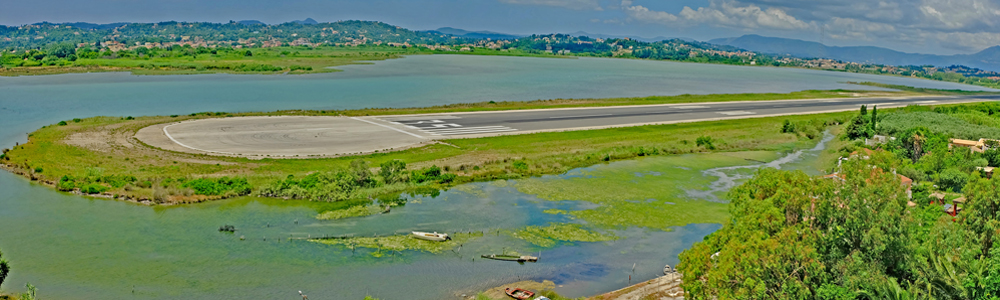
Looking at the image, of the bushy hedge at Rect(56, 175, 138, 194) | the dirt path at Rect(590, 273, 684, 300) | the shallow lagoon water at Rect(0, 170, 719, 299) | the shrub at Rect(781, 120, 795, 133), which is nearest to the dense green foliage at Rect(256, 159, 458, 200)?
the shallow lagoon water at Rect(0, 170, 719, 299)

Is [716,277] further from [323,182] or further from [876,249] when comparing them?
[323,182]

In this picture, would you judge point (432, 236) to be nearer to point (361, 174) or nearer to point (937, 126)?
point (361, 174)

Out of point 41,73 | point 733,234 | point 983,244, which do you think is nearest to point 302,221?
point 733,234

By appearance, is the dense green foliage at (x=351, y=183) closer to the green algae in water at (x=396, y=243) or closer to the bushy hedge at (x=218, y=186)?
the bushy hedge at (x=218, y=186)

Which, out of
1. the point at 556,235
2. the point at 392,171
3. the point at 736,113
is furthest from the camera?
the point at 736,113

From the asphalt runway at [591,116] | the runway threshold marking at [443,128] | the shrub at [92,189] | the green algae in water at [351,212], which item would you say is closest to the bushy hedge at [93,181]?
the shrub at [92,189]

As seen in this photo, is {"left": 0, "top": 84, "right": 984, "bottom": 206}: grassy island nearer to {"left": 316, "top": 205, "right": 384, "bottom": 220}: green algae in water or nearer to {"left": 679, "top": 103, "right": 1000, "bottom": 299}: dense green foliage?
{"left": 316, "top": 205, "right": 384, "bottom": 220}: green algae in water

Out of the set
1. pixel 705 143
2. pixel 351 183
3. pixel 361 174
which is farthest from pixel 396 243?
pixel 705 143

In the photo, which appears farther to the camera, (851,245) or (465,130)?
(465,130)
